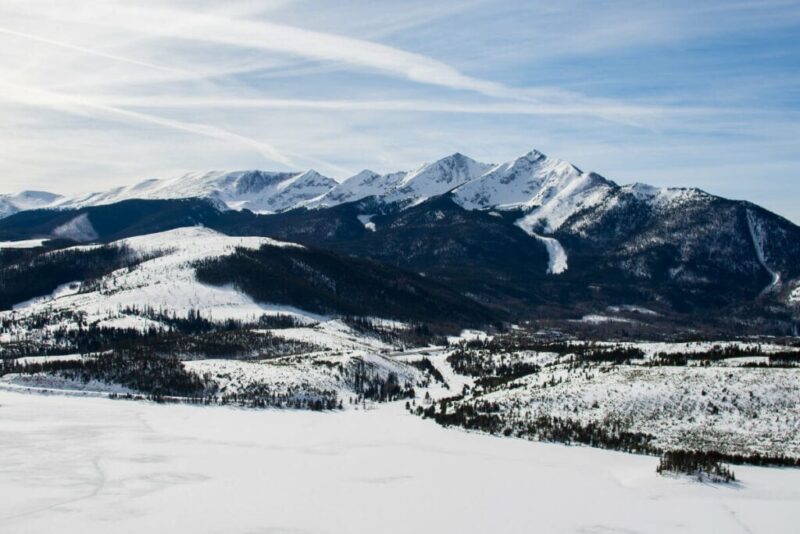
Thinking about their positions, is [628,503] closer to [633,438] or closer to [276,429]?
[633,438]

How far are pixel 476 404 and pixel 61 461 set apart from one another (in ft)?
186

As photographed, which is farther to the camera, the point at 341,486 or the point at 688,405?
the point at 688,405

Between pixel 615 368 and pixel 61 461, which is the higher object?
pixel 615 368

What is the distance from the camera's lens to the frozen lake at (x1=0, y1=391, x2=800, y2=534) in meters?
51.6

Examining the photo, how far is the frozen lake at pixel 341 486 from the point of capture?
51594 mm

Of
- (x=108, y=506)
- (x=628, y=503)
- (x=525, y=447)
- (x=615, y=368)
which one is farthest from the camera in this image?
(x=615, y=368)

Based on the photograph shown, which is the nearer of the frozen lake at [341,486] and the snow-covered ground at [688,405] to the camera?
the frozen lake at [341,486]

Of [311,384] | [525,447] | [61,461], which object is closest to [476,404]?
[525,447]

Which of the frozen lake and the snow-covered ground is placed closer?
the frozen lake

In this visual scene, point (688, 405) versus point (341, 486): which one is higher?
point (688, 405)

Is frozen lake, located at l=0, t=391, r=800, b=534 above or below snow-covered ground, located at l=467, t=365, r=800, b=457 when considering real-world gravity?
below

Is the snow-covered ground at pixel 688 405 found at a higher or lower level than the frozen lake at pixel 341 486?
higher

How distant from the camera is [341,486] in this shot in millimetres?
61844

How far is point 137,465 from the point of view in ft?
224
